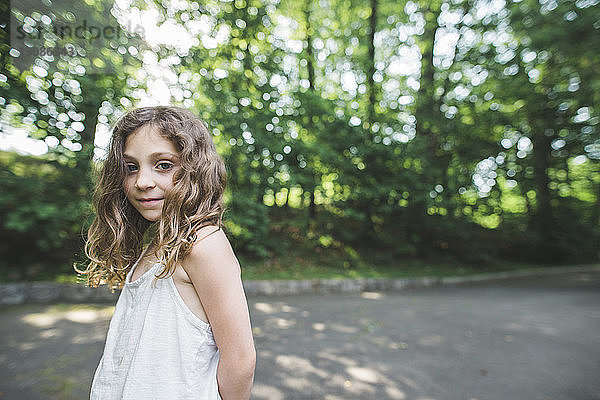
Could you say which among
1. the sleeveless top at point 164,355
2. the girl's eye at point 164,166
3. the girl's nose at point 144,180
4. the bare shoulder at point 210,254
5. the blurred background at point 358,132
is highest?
the blurred background at point 358,132

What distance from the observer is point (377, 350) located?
4.27 m

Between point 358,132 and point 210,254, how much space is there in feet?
32.0

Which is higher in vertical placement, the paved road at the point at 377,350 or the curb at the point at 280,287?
the curb at the point at 280,287

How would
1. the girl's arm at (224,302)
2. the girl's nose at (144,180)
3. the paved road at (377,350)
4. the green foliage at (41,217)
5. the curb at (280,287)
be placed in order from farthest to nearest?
the green foliage at (41,217) → the curb at (280,287) → the paved road at (377,350) → the girl's nose at (144,180) → the girl's arm at (224,302)

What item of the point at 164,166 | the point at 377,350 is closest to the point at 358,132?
the point at 377,350

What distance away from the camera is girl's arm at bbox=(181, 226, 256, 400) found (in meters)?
1.02

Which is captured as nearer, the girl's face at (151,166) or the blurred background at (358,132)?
the girl's face at (151,166)

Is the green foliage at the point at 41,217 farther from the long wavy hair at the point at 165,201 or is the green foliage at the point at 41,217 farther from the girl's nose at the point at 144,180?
the girl's nose at the point at 144,180

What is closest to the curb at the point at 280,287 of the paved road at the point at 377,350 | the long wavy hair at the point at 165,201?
the paved road at the point at 377,350

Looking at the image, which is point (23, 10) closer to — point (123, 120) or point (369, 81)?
point (123, 120)

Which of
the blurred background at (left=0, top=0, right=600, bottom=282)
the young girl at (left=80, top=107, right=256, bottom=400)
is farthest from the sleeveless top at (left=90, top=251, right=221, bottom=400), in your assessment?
the blurred background at (left=0, top=0, right=600, bottom=282)

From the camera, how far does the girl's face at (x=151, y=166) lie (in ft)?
3.82

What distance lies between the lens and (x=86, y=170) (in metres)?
6.73

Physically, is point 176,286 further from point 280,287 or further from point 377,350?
point 280,287
